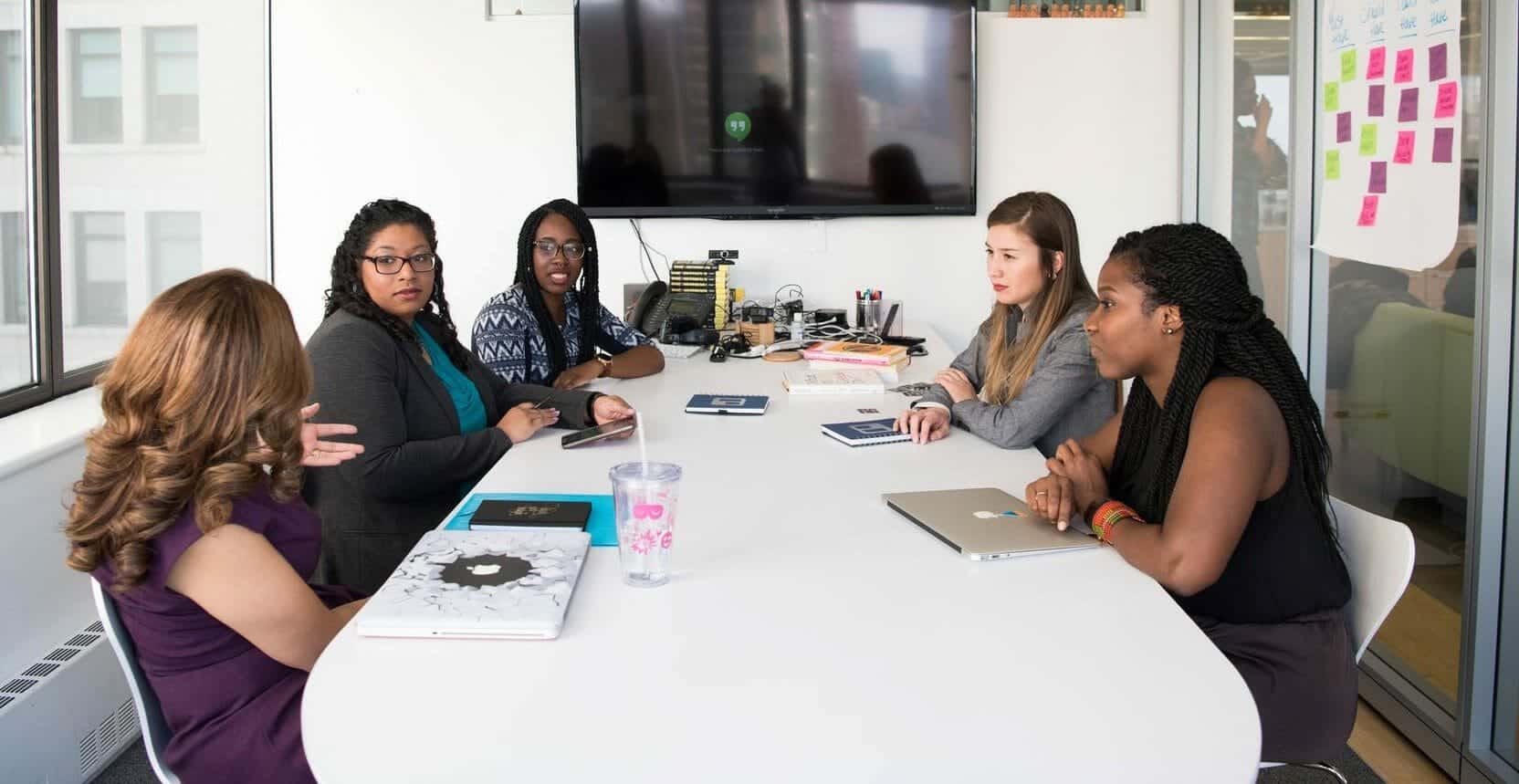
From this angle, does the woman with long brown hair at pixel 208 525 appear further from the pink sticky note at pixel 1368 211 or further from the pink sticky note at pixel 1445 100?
the pink sticky note at pixel 1368 211

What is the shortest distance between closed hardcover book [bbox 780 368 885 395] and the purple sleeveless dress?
1.60 meters

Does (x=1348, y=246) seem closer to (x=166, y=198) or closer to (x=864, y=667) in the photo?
(x=864, y=667)

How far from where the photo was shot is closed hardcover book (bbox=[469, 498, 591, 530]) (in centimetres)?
177

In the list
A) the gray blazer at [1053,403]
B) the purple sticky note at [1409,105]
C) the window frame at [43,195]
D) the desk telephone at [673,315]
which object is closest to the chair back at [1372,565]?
the gray blazer at [1053,403]

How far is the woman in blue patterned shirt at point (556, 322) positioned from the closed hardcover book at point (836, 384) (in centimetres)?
52

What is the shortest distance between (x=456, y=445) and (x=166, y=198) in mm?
2274

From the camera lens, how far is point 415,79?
475 centimetres

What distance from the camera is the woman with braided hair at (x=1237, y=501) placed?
1623mm

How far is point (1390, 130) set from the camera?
114 inches

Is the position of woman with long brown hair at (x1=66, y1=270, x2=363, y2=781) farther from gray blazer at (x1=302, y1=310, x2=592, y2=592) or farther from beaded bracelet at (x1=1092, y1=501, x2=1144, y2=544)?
beaded bracelet at (x1=1092, y1=501, x2=1144, y2=544)

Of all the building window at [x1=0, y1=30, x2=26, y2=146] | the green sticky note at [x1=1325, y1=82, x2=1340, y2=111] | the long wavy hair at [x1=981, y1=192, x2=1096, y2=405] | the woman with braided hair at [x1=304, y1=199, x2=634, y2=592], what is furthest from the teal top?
the green sticky note at [x1=1325, y1=82, x2=1340, y2=111]

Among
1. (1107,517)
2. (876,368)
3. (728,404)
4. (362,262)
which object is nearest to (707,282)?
(876,368)

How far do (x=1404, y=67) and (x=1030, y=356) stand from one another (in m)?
1.11

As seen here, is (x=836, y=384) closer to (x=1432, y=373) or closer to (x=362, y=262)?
(x=362, y=262)
